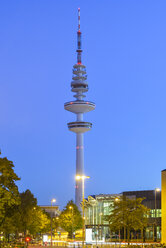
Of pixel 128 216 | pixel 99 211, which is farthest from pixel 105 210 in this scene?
pixel 128 216

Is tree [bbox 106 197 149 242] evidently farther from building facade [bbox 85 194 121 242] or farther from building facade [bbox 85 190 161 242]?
building facade [bbox 85 194 121 242]

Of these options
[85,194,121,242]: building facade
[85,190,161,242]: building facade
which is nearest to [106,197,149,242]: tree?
[85,190,161,242]: building facade

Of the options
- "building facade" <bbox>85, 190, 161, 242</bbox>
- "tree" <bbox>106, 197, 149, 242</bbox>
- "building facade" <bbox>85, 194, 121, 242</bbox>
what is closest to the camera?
"tree" <bbox>106, 197, 149, 242</bbox>

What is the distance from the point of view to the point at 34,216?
346 ft

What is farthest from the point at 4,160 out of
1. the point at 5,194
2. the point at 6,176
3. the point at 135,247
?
the point at 135,247

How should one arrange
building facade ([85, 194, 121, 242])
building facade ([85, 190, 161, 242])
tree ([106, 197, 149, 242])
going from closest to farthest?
tree ([106, 197, 149, 242])
building facade ([85, 190, 161, 242])
building facade ([85, 194, 121, 242])

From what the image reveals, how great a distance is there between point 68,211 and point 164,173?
66.0 m

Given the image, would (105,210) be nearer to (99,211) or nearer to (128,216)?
(99,211)

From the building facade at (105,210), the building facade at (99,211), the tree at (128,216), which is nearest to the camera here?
the tree at (128,216)

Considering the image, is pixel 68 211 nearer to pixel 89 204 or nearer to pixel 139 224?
pixel 89 204

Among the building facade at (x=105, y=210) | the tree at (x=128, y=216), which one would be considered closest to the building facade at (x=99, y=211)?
the building facade at (x=105, y=210)

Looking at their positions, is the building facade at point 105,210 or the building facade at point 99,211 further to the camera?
the building facade at point 99,211

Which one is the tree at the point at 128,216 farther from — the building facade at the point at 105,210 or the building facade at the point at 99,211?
the building facade at the point at 99,211

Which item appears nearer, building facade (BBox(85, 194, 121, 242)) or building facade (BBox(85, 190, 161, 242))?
building facade (BBox(85, 190, 161, 242))
